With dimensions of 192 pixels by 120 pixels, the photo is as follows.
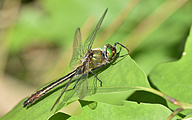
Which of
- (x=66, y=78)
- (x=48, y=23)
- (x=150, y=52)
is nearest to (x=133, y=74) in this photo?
(x=66, y=78)

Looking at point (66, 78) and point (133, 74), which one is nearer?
point (133, 74)

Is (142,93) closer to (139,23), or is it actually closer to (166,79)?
(166,79)

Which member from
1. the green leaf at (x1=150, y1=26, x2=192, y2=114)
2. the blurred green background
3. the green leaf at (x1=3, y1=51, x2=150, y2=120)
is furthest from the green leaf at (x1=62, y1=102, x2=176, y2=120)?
the blurred green background

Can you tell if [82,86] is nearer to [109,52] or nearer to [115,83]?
[115,83]

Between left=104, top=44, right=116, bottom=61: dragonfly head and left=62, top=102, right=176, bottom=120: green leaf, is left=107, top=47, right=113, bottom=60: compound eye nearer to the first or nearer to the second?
left=104, top=44, right=116, bottom=61: dragonfly head

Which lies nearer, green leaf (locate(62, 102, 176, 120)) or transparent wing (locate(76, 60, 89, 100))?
green leaf (locate(62, 102, 176, 120))

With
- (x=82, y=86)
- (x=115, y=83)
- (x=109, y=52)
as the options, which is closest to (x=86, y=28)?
(x=109, y=52)

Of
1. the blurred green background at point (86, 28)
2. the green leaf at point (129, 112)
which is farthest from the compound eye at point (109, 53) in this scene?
the blurred green background at point (86, 28)
